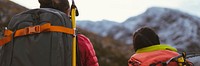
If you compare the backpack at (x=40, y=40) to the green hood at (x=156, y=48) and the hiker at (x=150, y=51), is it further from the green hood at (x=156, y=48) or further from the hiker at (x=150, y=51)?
the green hood at (x=156, y=48)

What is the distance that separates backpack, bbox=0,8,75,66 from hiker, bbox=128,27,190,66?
3.62 ft

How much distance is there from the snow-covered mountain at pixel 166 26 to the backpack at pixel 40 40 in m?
64.4

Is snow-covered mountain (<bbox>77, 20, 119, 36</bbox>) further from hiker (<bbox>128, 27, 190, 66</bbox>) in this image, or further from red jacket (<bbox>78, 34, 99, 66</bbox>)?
red jacket (<bbox>78, 34, 99, 66</bbox>)

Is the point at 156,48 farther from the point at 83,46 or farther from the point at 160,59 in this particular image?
the point at 83,46

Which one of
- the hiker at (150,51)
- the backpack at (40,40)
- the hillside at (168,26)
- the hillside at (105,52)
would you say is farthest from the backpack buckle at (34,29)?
the hillside at (168,26)

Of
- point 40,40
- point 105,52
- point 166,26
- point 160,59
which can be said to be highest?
point 40,40

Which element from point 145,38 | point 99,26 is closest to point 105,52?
point 145,38

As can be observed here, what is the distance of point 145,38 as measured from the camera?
18.0ft

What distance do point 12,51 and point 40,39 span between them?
1.13ft

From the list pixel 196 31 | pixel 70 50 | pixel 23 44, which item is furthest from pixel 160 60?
pixel 196 31

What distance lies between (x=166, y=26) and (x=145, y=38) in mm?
84724

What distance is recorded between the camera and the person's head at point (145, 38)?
18.0 ft

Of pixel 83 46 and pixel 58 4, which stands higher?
pixel 58 4

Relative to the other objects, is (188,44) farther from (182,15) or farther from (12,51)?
(12,51)
